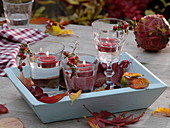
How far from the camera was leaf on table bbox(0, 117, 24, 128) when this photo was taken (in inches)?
40.4

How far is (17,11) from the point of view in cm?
176

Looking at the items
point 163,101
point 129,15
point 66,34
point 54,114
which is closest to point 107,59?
point 163,101

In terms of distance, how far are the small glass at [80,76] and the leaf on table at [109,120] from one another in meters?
0.09

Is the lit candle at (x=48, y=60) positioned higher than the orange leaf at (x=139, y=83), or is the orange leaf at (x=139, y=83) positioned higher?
the lit candle at (x=48, y=60)

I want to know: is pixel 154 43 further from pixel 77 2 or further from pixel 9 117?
pixel 77 2

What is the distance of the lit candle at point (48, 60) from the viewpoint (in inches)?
44.1

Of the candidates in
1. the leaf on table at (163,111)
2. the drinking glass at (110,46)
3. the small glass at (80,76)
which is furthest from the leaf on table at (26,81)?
the leaf on table at (163,111)

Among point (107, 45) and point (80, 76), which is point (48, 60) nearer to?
point (80, 76)

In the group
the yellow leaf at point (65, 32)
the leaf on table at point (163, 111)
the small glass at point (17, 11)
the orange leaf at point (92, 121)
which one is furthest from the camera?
the yellow leaf at point (65, 32)

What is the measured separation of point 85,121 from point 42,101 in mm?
146

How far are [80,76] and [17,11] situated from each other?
2.70 ft

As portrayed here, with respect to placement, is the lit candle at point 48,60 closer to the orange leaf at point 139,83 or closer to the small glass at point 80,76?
the small glass at point 80,76

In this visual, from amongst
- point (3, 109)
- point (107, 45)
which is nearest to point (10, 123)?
point (3, 109)

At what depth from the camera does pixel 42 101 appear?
1.02 metres
